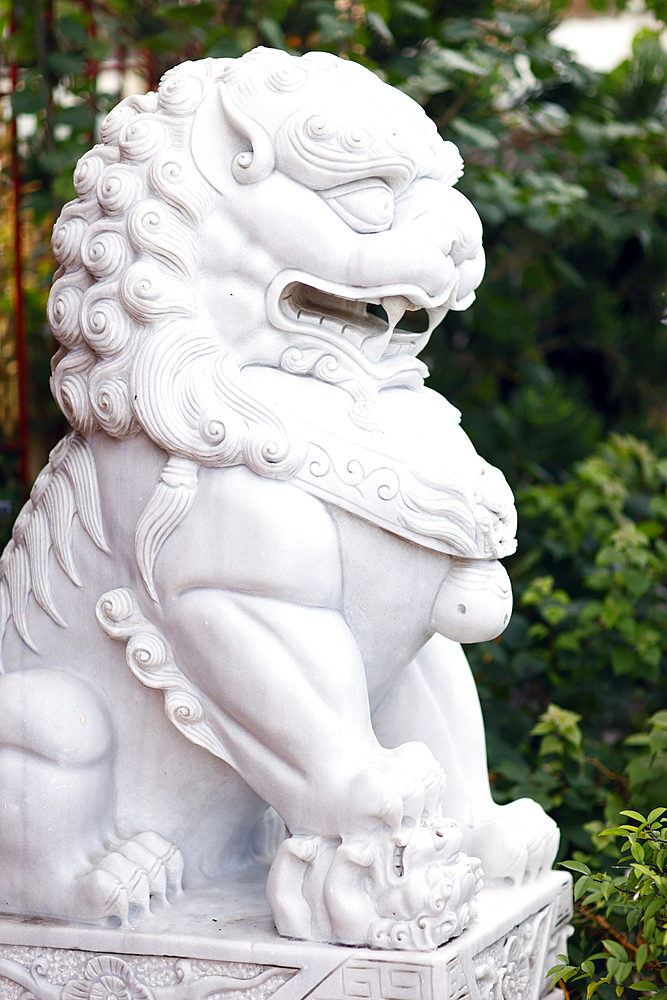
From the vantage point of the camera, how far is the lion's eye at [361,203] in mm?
1189

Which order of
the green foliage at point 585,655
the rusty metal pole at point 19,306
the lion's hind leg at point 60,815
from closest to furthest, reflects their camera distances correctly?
1. the lion's hind leg at point 60,815
2. the green foliage at point 585,655
3. the rusty metal pole at point 19,306

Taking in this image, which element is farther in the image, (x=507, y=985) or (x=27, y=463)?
(x=27, y=463)

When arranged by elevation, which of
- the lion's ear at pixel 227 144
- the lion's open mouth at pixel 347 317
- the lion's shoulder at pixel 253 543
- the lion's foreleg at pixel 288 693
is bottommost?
the lion's foreleg at pixel 288 693

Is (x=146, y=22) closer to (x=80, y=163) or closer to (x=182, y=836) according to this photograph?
(x=80, y=163)

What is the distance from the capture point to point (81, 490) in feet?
4.07

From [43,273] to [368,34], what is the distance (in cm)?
108

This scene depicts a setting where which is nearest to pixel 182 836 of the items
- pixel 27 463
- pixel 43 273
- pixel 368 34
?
pixel 27 463

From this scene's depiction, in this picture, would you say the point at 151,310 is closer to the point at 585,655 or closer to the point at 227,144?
the point at 227,144

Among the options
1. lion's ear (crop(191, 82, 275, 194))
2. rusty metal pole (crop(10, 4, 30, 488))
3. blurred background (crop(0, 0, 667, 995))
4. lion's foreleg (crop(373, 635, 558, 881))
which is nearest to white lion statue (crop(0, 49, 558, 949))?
lion's ear (crop(191, 82, 275, 194))

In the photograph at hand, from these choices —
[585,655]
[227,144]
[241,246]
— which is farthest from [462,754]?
[585,655]

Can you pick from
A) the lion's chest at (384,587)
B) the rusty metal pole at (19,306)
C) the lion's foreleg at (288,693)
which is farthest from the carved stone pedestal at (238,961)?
A: the rusty metal pole at (19,306)

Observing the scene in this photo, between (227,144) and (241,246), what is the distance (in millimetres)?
111

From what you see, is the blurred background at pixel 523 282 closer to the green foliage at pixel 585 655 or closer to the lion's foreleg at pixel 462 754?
the green foliage at pixel 585 655

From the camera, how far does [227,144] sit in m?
1.21
